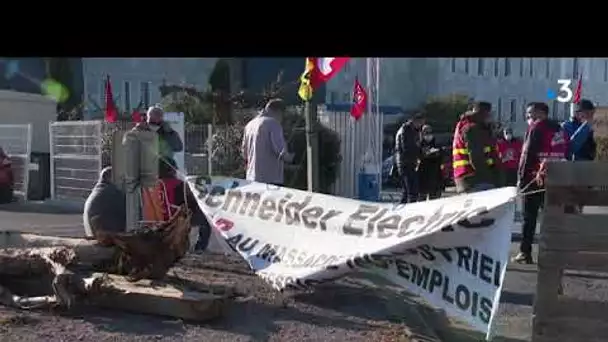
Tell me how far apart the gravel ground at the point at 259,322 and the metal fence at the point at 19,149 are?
9.72 m

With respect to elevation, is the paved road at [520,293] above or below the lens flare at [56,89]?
below

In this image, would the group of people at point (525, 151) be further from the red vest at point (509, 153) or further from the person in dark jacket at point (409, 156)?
the red vest at point (509, 153)

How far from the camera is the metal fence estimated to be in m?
15.4

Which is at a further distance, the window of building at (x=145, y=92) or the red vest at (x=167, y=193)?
the window of building at (x=145, y=92)

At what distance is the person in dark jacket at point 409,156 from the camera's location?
10828mm

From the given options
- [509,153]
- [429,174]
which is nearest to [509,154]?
[509,153]

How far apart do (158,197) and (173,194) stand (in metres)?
0.26

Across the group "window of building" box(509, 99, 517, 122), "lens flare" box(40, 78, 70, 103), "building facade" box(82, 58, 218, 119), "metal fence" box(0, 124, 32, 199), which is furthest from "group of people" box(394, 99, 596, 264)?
"window of building" box(509, 99, 517, 122)

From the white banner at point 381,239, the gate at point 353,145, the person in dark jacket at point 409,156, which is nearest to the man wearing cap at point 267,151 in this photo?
the white banner at point 381,239

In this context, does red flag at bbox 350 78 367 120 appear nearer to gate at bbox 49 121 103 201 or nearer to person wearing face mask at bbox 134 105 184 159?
gate at bbox 49 121 103 201

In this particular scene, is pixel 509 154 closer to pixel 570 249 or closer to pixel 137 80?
pixel 570 249

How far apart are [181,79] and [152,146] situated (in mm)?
27097
